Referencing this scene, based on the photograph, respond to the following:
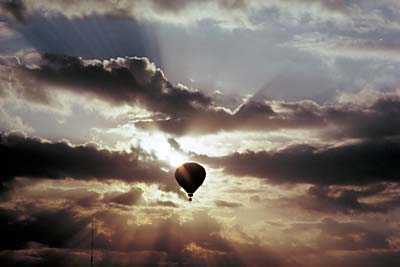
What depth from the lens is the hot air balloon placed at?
11656cm

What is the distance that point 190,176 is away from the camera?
117812 mm

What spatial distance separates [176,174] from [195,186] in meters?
5.74

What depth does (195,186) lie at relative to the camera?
4609 inches

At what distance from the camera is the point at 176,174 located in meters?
119

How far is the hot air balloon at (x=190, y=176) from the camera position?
117m
